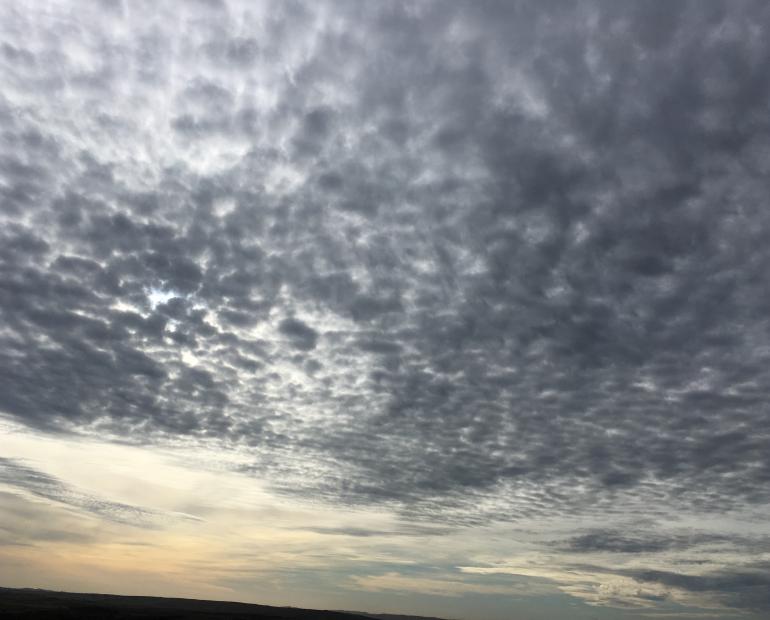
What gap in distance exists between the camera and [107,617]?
579 ft

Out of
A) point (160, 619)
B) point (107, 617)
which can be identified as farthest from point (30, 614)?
point (160, 619)

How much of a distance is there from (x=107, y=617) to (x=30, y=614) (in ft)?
78.9

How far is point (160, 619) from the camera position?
18712 centimetres

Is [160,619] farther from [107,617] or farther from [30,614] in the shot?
[30,614]

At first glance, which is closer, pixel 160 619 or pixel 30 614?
pixel 30 614

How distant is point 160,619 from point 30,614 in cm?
4068

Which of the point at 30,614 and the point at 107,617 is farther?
the point at 107,617

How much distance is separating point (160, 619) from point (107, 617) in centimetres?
1692

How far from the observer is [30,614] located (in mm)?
158500
